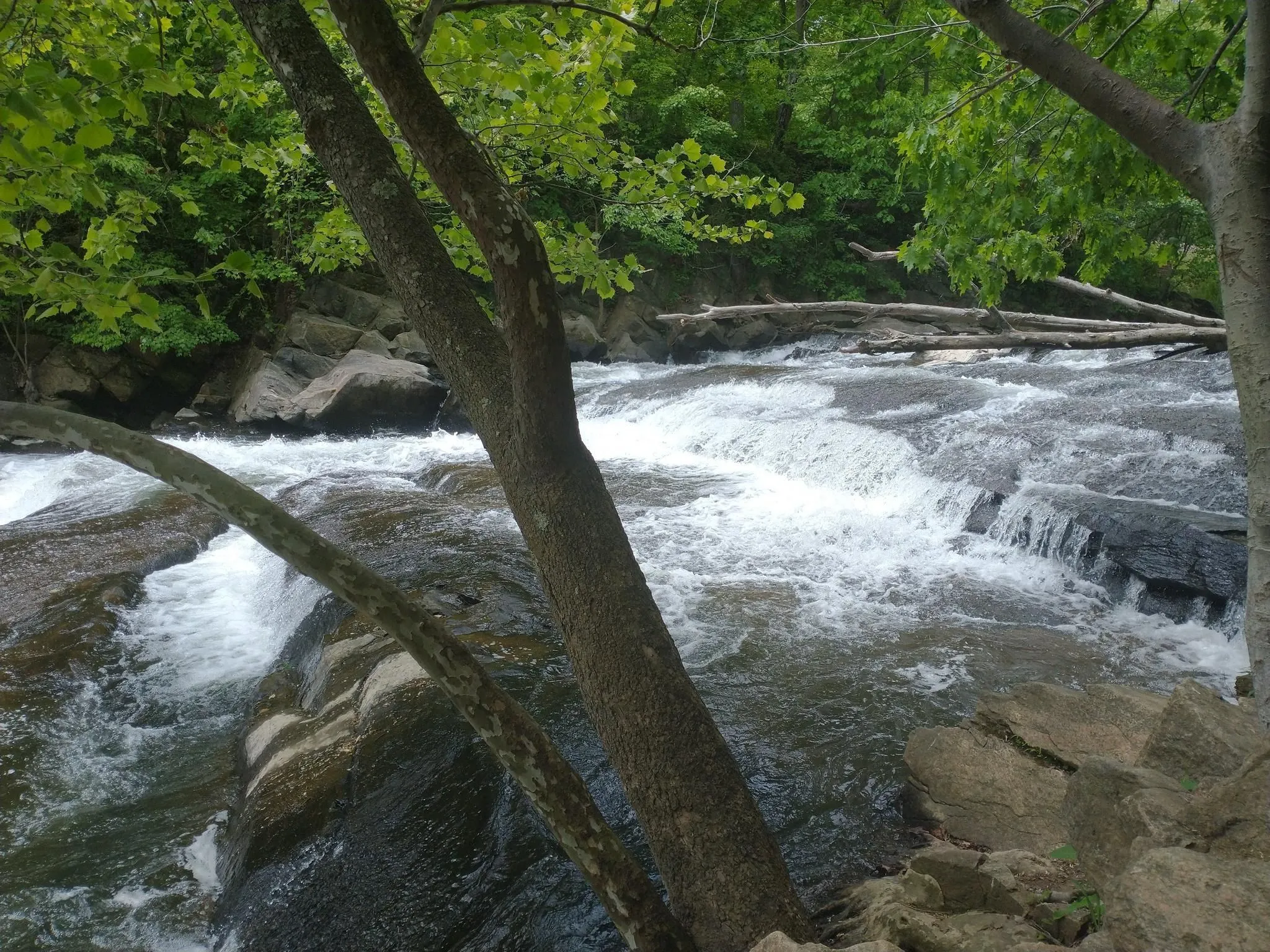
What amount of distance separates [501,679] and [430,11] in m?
3.91

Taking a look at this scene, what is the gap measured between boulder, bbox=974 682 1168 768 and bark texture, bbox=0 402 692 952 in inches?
111

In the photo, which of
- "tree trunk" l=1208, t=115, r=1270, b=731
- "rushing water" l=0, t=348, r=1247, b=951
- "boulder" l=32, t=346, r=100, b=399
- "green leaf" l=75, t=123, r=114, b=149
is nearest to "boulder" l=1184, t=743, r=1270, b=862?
"tree trunk" l=1208, t=115, r=1270, b=731

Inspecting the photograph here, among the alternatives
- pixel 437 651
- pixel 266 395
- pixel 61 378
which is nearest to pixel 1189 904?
pixel 437 651

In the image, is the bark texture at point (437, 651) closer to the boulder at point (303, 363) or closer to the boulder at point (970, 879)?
the boulder at point (970, 879)

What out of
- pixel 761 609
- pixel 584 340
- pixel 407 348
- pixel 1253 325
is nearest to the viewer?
pixel 1253 325

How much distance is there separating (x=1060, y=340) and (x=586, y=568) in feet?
5.13

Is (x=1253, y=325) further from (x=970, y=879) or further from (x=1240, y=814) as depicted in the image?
(x=970, y=879)

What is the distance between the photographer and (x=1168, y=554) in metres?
6.71

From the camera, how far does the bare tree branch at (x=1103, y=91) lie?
6.89 feet

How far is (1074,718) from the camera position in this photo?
14.4 feet

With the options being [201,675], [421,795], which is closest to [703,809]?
[421,795]

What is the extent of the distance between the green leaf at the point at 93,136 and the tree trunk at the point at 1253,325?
262cm

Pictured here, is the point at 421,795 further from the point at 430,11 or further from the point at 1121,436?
the point at 1121,436

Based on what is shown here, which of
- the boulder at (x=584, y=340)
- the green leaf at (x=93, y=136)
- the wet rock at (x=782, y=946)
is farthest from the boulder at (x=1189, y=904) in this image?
the boulder at (x=584, y=340)
